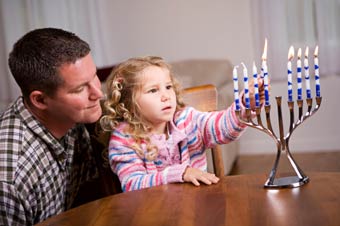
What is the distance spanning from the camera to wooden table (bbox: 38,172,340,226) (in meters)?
1.28

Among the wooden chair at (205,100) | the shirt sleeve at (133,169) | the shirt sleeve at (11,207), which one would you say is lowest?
the shirt sleeve at (11,207)

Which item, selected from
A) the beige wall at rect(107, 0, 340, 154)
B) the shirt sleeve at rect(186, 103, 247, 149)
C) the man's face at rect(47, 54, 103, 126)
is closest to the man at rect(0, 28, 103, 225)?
the man's face at rect(47, 54, 103, 126)

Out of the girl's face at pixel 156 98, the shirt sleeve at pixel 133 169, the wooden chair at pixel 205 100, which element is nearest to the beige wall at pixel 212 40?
the wooden chair at pixel 205 100

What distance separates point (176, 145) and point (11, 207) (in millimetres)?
542

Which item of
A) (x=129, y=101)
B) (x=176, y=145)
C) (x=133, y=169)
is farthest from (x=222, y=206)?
(x=129, y=101)

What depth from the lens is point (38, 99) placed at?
1.88m

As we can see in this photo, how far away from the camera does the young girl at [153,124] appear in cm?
186

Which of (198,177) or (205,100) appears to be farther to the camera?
(205,100)

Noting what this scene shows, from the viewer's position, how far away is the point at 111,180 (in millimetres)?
2037

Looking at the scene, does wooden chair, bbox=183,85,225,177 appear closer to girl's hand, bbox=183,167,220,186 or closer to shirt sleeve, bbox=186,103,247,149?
shirt sleeve, bbox=186,103,247,149

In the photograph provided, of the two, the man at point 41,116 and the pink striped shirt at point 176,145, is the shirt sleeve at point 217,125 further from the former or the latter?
the man at point 41,116

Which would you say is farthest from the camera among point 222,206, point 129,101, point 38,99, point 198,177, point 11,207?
→ point 129,101

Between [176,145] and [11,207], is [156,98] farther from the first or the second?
[11,207]

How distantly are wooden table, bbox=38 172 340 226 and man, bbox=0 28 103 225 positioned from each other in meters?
0.38
